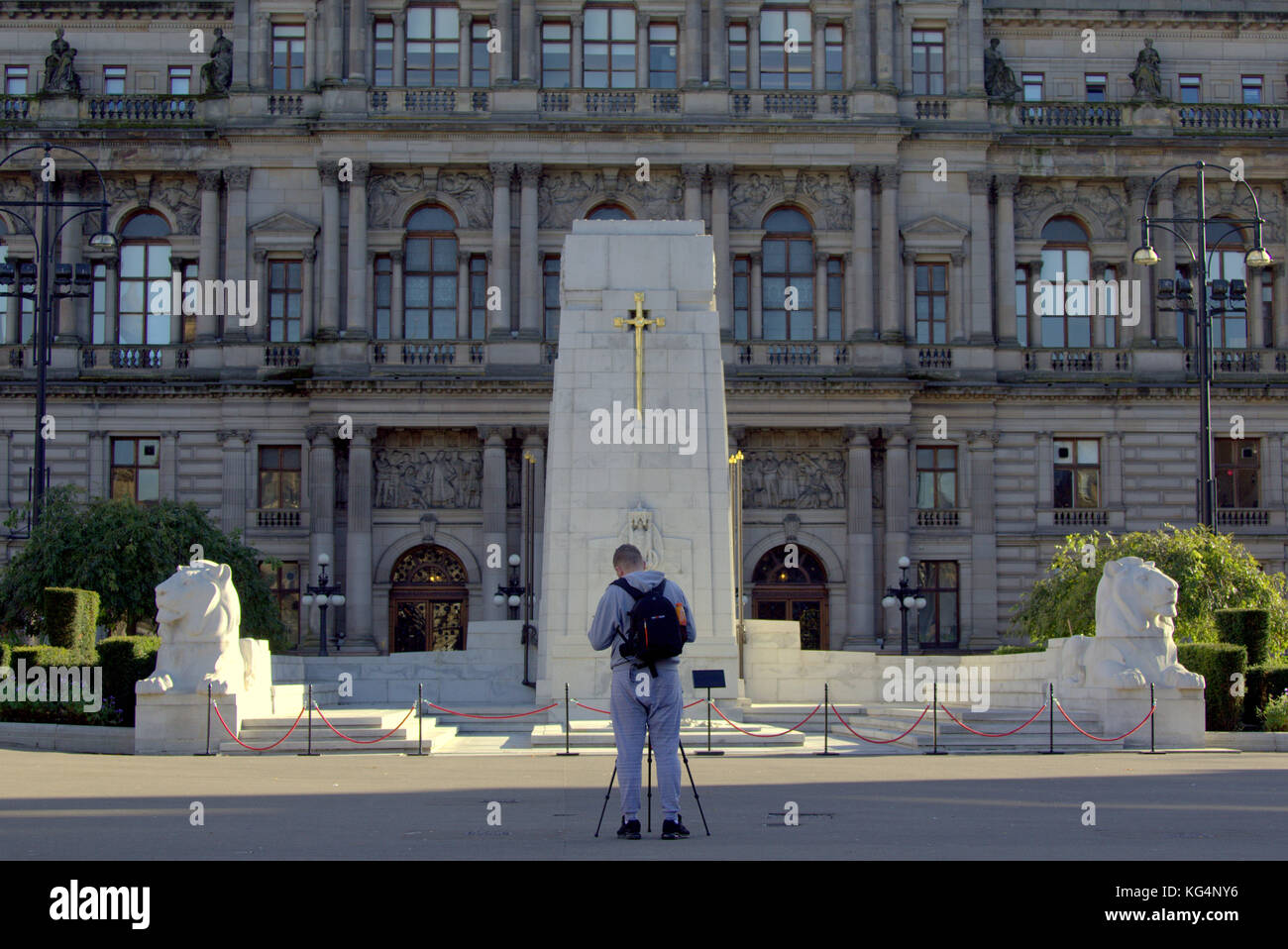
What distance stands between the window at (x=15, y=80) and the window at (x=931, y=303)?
30620mm

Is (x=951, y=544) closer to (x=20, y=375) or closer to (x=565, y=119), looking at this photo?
(x=565, y=119)

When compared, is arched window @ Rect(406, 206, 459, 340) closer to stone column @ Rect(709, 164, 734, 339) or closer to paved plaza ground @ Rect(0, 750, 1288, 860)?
stone column @ Rect(709, 164, 734, 339)

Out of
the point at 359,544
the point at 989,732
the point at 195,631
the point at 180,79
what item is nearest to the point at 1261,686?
the point at 989,732

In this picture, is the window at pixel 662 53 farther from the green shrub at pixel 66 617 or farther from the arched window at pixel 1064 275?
the green shrub at pixel 66 617

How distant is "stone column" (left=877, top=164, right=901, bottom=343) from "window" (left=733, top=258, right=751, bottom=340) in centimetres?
418

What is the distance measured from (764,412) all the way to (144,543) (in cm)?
2038

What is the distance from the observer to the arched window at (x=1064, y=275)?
5662cm

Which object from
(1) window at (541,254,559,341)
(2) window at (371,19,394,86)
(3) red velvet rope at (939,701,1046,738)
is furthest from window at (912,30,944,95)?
(3) red velvet rope at (939,701,1046,738)

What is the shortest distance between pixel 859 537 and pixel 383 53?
21423 mm

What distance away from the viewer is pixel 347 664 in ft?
120

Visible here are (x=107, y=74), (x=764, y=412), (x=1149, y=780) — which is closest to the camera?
(x=1149, y=780)

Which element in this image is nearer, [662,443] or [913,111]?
[662,443]

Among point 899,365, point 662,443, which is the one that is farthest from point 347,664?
point 899,365

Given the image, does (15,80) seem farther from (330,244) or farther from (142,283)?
(330,244)
